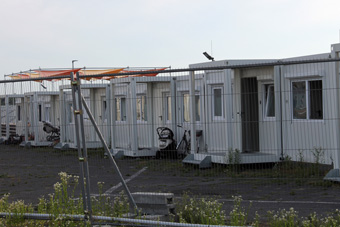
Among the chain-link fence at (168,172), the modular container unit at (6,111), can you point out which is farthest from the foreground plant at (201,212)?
the modular container unit at (6,111)

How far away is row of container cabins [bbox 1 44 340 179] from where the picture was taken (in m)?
10.2

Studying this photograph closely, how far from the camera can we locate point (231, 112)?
15664mm

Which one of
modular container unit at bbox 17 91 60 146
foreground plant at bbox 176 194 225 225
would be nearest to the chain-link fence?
foreground plant at bbox 176 194 225 225

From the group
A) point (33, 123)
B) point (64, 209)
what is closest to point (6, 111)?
point (33, 123)

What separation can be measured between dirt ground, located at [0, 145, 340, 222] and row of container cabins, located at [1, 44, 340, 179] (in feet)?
0.95

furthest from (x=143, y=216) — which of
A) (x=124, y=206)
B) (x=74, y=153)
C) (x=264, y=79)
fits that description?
(x=264, y=79)

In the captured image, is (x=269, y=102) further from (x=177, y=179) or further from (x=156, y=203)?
(x=156, y=203)

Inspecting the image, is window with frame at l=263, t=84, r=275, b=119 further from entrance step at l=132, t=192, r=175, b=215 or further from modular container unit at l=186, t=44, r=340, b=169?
entrance step at l=132, t=192, r=175, b=215

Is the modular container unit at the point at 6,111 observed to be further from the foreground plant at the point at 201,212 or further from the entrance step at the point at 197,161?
the foreground plant at the point at 201,212

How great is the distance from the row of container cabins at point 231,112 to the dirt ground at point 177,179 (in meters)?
0.29

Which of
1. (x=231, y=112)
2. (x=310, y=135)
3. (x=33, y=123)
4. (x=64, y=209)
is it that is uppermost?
(x=231, y=112)

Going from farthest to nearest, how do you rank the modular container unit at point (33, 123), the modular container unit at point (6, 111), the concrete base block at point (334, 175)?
the concrete base block at point (334, 175)
the modular container unit at point (6, 111)
the modular container unit at point (33, 123)

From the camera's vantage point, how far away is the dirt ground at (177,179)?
28.7ft

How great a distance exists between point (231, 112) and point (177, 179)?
22.9 feet
